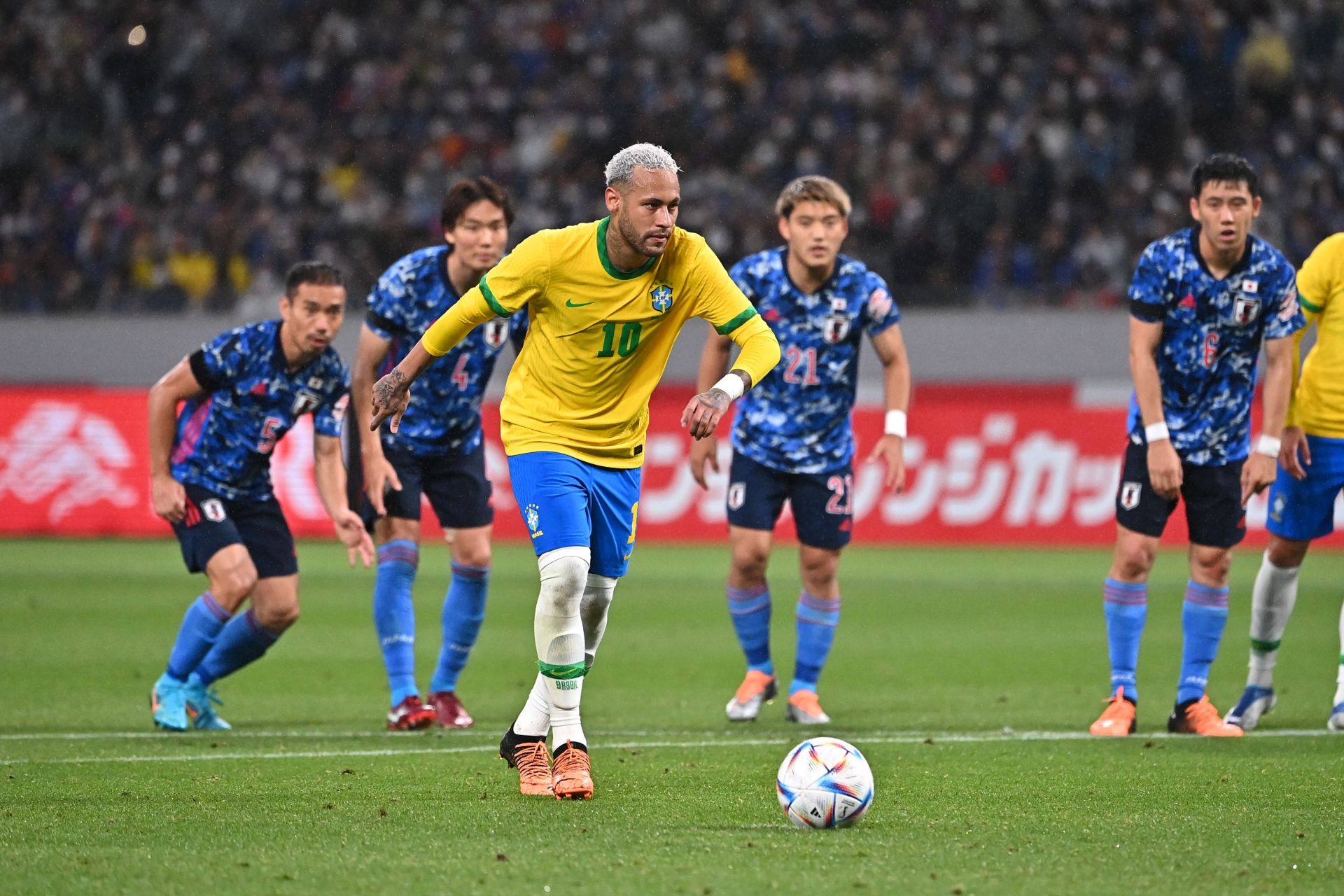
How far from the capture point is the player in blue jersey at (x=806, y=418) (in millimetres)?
8141

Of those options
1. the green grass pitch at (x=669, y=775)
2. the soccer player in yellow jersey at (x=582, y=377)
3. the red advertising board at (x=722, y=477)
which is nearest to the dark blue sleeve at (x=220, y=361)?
the green grass pitch at (x=669, y=775)

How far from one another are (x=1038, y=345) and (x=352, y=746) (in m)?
15.2

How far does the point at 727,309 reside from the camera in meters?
6.01

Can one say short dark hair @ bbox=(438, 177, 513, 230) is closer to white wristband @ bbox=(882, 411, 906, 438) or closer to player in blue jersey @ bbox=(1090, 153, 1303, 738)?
white wristband @ bbox=(882, 411, 906, 438)

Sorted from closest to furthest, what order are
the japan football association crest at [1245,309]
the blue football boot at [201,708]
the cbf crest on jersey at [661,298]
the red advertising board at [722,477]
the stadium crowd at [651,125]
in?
the cbf crest on jersey at [661,298]
the japan football association crest at [1245,309]
the blue football boot at [201,708]
the red advertising board at [722,477]
the stadium crowd at [651,125]

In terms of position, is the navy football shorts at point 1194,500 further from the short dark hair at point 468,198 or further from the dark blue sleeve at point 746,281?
the short dark hair at point 468,198

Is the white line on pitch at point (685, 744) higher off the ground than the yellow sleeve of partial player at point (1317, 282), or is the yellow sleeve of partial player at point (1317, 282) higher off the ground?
the yellow sleeve of partial player at point (1317, 282)


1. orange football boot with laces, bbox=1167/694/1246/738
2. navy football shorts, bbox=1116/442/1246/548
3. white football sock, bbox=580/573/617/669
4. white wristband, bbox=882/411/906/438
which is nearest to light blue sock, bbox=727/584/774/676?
white wristband, bbox=882/411/906/438

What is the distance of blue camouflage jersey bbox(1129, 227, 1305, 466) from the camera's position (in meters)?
7.35

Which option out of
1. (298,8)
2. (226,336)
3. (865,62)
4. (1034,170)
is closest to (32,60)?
(298,8)

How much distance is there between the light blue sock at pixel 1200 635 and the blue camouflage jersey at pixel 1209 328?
2.04 ft

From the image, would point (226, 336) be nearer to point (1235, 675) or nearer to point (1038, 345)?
point (1235, 675)

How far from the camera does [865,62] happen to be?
2333cm

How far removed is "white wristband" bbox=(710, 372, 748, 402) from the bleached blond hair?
73 cm
